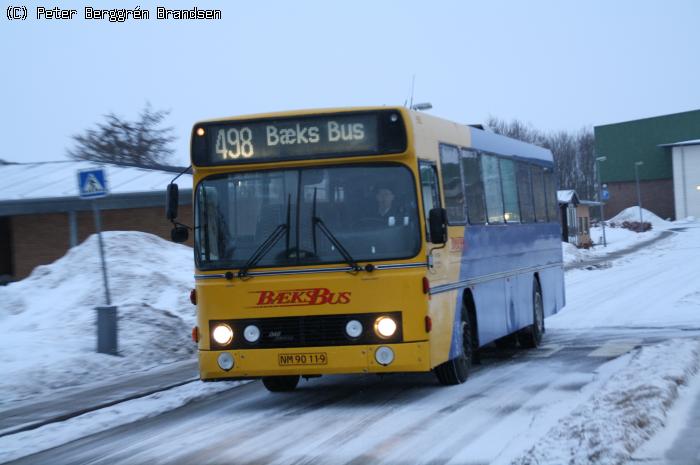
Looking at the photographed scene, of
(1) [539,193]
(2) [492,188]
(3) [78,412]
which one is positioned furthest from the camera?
(1) [539,193]

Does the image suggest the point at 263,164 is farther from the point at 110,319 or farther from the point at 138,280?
the point at 138,280

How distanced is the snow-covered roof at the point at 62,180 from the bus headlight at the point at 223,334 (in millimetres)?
24032

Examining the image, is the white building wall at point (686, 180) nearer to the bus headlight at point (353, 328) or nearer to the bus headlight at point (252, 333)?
the bus headlight at point (353, 328)

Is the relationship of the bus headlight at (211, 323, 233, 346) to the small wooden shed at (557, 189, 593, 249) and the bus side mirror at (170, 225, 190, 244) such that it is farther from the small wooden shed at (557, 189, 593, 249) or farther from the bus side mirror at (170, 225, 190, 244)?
the small wooden shed at (557, 189, 593, 249)

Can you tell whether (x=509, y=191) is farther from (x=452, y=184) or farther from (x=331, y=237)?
(x=331, y=237)

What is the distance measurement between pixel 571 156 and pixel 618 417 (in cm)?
13267

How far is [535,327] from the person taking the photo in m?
16.9

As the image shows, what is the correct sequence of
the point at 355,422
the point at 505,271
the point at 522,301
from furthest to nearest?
the point at 522,301 → the point at 505,271 → the point at 355,422

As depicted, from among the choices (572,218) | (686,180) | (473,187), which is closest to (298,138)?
(473,187)

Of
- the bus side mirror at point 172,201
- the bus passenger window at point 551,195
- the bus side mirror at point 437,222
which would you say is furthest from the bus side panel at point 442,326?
the bus passenger window at point 551,195

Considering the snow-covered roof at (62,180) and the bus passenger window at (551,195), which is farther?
the snow-covered roof at (62,180)

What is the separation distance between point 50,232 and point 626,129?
88949 mm

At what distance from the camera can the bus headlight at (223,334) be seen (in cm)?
1099

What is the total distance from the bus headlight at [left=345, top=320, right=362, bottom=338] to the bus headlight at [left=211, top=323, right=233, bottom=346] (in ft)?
4.06
